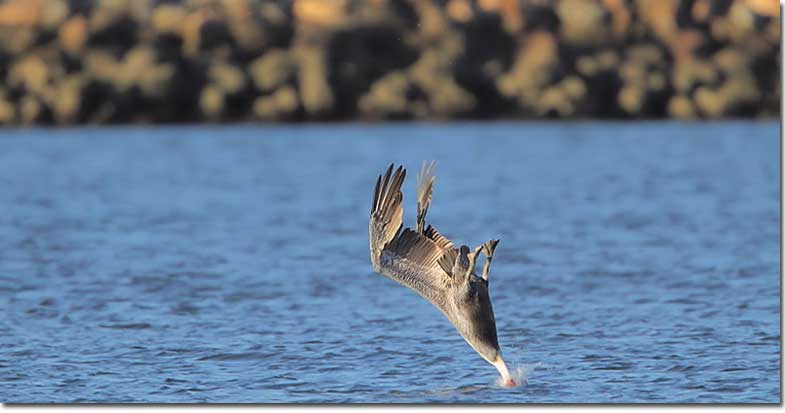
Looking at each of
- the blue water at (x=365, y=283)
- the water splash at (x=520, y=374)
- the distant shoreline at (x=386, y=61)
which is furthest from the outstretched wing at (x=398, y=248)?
the distant shoreline at (x=386, y=61)

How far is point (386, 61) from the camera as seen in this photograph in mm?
46969

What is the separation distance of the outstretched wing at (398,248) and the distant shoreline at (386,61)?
33.7m

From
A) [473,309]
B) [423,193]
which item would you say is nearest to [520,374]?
[473,309]

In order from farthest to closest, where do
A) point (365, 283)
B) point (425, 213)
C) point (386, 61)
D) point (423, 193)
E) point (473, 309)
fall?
1. point (386, 61)
2. point (365, 283)
3. point (473, 309)
4. point (423, 193)
5. point (425, 213)

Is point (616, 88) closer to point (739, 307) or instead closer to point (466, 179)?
point (466, 179)

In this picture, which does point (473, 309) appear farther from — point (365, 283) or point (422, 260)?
point (365, 283)

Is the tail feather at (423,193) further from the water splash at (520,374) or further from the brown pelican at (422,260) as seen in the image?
the water splash at (520,374)

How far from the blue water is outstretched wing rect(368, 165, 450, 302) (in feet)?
2.93

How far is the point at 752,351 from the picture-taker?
13117 mm

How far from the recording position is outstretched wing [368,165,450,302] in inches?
437

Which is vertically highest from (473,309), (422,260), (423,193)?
(423,193)

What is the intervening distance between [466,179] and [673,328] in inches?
704

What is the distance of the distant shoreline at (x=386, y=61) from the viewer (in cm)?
4475

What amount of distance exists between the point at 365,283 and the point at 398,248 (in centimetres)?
651
